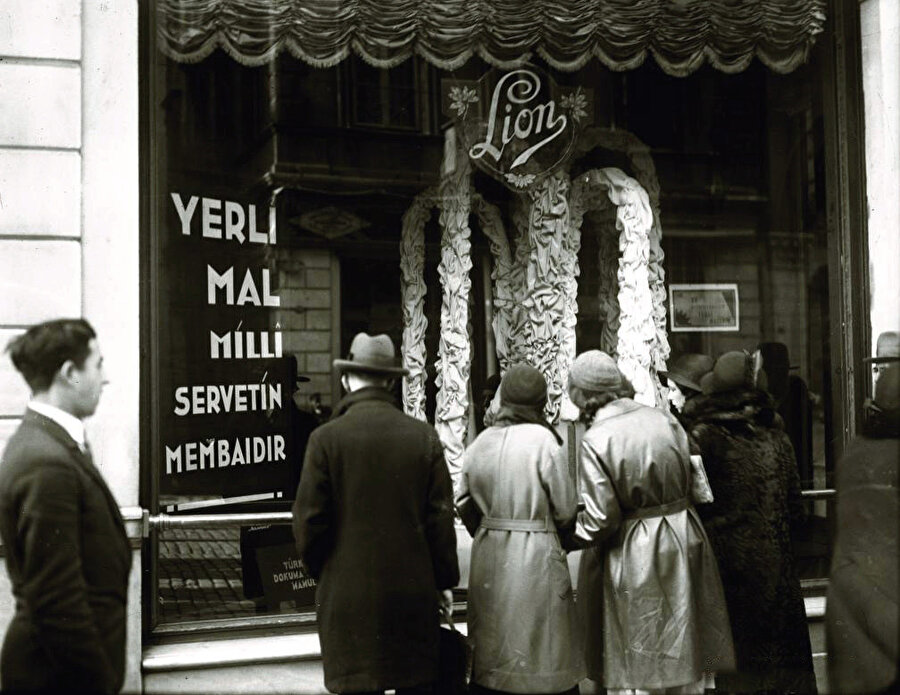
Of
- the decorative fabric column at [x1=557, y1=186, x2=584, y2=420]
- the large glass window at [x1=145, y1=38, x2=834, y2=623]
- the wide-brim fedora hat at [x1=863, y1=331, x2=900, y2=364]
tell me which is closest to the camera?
the wide-brim fedora hat at [x1=863, y1=331, x2=900, y2=364]

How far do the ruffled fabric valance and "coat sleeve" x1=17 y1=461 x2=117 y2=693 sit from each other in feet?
10.6

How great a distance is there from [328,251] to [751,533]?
3.07 meters

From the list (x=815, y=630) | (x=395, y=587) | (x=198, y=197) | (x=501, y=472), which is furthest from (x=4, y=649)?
(x=815, y=630)

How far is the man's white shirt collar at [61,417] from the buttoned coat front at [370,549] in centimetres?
103

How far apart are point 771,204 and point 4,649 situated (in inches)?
223

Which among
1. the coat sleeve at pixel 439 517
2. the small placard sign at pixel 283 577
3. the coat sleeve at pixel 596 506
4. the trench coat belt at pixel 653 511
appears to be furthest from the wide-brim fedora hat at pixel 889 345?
the small placard sign at pixel 283 577

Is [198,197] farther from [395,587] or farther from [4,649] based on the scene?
[4,649]

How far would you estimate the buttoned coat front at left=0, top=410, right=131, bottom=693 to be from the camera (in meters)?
3.16

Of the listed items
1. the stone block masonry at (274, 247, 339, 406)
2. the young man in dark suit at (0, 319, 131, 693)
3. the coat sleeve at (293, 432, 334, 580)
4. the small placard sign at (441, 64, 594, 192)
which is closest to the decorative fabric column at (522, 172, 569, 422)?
the small placard sign at (441, 64, 594, 192)

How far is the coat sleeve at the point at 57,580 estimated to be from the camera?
3.16 m

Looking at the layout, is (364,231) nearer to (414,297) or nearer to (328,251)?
(328,251)

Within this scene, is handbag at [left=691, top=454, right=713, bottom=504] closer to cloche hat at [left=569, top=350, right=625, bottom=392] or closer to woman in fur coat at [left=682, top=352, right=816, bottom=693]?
woman in fur coat at [left=682, top=352, right=816, bottom=693]

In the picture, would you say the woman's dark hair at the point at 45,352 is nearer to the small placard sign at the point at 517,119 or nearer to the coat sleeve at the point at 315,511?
the coat sleeve at the point at 315,511

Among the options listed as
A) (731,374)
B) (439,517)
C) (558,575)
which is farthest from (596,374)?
(439,517)
